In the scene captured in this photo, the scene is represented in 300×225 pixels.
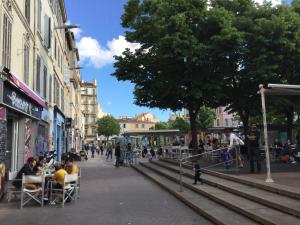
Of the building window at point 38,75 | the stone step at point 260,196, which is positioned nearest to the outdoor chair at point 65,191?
the stone step at point 260,196

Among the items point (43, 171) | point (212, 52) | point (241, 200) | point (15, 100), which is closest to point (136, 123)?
point (212, 52)

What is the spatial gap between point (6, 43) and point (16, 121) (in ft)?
13.3

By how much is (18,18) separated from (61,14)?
23057 mm

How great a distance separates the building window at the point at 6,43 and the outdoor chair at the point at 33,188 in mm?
4967

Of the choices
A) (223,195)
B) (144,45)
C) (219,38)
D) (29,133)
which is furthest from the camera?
(144,45)

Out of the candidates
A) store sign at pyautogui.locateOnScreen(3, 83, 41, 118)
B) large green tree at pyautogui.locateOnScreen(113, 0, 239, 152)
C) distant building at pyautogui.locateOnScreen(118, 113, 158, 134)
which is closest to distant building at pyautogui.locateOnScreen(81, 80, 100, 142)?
distant building at pyautogui.locateOnScreen(118, 113, 158, 134)

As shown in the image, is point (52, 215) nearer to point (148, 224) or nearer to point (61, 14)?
point (148, 224)

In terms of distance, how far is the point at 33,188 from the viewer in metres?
12.6

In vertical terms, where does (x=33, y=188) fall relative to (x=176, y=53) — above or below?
below

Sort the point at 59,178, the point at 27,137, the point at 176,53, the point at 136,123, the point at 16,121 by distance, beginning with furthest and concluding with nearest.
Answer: the point at 136,123 < the point at 176,53 < the point at 27,137 < the point at 16,121 < the point at 59,178

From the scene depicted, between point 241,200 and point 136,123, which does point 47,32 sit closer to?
point 241,200

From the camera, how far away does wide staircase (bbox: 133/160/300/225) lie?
9.18 m

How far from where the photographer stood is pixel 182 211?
11.6 m

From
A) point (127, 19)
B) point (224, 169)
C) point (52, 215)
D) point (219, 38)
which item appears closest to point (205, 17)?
point (219, 38)
